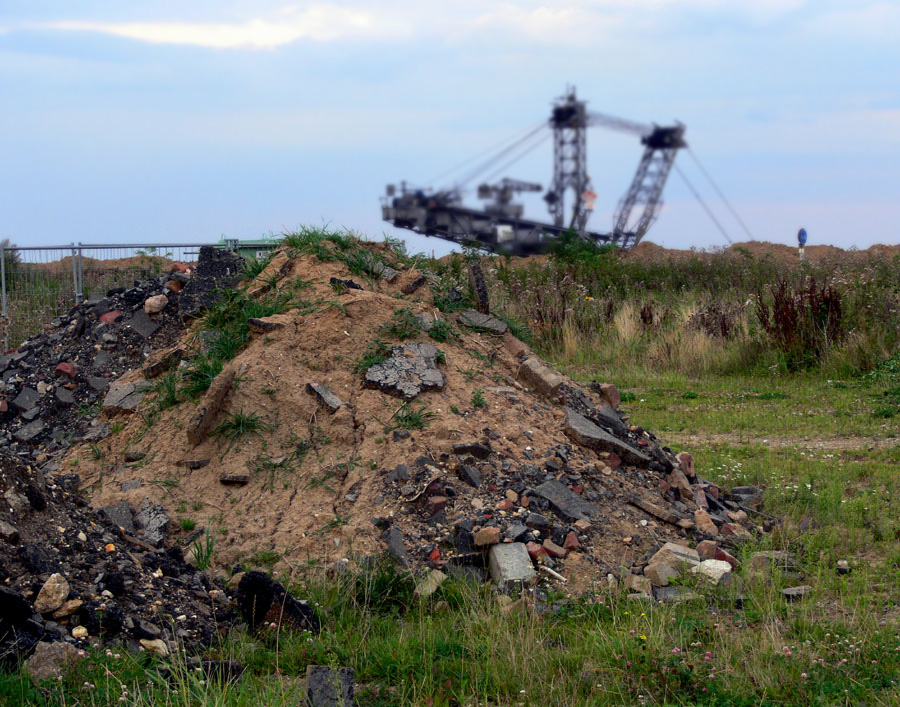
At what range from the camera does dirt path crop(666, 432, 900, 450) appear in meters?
8.11

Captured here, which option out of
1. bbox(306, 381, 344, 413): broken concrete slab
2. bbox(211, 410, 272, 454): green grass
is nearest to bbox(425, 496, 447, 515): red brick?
bbox(306, 381, 344, 413): broken concrete slab

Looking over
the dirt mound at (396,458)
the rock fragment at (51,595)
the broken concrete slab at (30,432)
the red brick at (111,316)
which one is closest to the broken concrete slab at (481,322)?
the dirt mound at (396,458)

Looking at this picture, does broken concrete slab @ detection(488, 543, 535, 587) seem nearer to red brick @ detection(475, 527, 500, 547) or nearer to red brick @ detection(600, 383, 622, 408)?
red brick @ detection(475, 527, 500, 547)

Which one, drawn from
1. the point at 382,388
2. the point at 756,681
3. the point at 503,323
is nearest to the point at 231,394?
the point at 382,388

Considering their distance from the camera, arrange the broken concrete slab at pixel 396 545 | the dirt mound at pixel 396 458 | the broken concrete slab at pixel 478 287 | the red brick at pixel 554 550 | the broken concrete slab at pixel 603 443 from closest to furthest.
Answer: the broken concrete slab at pixel 396 545 → the red brick at pixel 554 550 → the dirt mound at pixel 396 458 → the broken concrete slab at pixel 603 443 → the broken concrete slab at pixel 478 287

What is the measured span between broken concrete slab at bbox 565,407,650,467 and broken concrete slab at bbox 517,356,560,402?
50 cm

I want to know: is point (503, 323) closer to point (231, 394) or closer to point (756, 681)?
point (231, 394)

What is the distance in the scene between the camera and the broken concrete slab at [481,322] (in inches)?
287

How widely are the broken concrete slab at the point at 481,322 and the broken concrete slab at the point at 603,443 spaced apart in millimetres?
1459

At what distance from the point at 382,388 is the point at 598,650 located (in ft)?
9.26

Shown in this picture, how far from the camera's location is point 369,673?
3.62m

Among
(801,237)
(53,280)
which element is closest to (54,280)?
(53,280)

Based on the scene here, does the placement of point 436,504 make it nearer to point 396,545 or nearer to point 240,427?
point 396,545

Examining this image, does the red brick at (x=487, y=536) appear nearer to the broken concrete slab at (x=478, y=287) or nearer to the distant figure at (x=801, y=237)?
the broken concrete slab at (x=478, y=287)
